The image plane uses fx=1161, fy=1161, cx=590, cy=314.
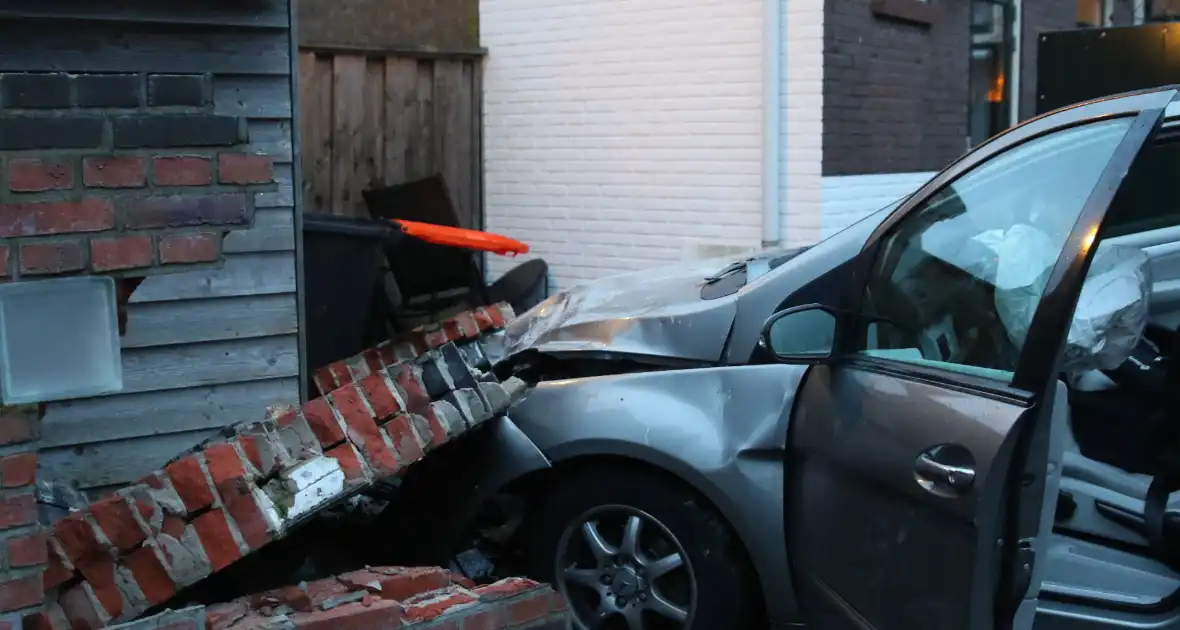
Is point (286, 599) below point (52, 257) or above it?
below

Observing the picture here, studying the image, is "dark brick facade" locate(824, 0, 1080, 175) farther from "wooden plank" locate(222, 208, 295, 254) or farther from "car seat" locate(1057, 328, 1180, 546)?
"wooden plank" locate(222, 208, 295, 254)

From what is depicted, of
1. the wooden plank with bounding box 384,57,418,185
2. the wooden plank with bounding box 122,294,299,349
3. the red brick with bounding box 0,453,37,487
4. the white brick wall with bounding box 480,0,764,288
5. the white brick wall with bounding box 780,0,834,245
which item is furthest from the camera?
the wooden plank with bounding box 384,57,418,185

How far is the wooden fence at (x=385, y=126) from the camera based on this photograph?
7805 millimetres

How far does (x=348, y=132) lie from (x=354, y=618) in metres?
5.47

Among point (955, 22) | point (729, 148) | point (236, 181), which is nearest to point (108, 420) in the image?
point (236, 181)

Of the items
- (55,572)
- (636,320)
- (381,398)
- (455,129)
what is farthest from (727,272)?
(455,129)

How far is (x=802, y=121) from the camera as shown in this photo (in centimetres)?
727

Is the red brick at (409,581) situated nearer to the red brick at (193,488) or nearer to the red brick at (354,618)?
the red brick at (354,618)

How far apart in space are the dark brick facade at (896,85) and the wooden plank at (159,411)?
13.5 ft

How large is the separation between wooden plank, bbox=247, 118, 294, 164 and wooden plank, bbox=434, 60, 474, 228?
4089mm

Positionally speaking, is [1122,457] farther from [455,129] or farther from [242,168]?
[455,129]

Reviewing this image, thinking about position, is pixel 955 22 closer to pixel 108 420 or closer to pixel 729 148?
pixel 729 148

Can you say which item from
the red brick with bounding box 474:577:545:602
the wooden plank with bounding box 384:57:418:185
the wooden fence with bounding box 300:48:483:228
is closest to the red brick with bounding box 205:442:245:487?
the red brick with bounding box 474:577:545:602

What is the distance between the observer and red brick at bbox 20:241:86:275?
258cm
